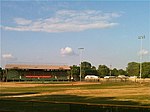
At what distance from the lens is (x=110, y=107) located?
1534 cm

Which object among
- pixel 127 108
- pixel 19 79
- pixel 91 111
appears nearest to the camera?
pixel 127 108

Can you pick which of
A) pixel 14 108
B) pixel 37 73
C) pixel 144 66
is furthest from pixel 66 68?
pixel 14 108

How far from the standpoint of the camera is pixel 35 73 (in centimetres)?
12731

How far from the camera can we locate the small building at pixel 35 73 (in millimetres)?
123188

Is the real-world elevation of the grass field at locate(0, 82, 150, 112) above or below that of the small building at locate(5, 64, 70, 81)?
below

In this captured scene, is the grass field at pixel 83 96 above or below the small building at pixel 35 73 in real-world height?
below

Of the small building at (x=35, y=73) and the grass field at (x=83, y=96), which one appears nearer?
the grass field at (x=83, y=96)

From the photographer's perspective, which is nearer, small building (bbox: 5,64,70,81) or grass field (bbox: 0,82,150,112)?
grass field (bbox: 0,82,150,112)

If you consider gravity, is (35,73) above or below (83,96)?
above

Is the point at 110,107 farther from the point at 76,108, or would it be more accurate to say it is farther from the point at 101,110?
the point at 76,108

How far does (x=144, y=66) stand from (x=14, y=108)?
168 meters

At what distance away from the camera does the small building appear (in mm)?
123188

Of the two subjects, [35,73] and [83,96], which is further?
[35,73]

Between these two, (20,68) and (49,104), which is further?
(20,68)
